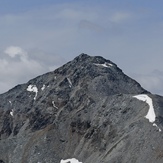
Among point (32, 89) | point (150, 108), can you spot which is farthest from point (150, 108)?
point (32, 89)

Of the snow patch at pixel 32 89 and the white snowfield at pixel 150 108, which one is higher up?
the snow patch at pixel 32 89

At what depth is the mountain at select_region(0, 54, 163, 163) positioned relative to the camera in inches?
4368

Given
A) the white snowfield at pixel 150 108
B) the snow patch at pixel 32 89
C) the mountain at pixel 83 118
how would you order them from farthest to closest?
1. the snow patch at pixel 32 89
2. the white snowfield at pixel 150 108
3. the mountain at pixel 83 118

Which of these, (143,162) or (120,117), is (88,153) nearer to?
(120,117)

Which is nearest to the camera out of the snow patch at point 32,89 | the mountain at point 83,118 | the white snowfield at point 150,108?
the mountain at point 83,118

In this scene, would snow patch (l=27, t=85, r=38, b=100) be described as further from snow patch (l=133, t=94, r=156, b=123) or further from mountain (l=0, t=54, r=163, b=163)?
snow patch (l=133, t=94, r=156, b=123)

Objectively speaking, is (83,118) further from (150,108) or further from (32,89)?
(32,89)

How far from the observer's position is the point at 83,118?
13725cm

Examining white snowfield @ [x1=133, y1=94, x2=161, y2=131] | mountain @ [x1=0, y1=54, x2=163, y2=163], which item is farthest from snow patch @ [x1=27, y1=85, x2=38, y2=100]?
white snowfield @ [x1=133, y1=94, x2=161, y2=131]

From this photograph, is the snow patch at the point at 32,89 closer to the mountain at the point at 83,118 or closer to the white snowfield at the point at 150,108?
the mountain at the point at 83,118

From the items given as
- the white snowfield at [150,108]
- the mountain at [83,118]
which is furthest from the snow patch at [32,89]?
the white snowfield at [150,108]

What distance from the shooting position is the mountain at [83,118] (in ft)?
364

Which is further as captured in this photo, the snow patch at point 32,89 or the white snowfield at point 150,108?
the snow patch at point 32,89


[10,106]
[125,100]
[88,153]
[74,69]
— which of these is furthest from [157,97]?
[10,106]
